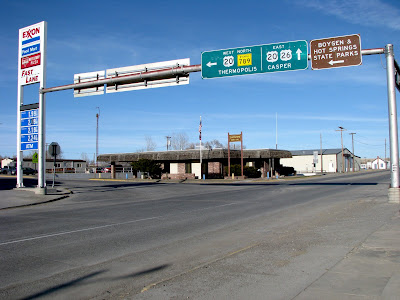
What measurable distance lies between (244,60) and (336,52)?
403cm

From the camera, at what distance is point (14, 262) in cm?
707

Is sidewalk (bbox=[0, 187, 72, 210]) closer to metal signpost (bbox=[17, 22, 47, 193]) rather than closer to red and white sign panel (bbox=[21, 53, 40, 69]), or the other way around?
metal signpost (bbox=[17, 22, 47, 193])

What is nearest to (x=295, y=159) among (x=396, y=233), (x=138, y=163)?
(x=138, y=163)

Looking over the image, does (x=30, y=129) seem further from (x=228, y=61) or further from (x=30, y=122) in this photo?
(x=228, y=61)

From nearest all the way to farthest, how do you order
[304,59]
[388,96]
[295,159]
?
[388,96], [304,59], [295,159]

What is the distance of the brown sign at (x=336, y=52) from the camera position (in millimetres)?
15445

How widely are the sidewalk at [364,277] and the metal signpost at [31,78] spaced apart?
20.3m

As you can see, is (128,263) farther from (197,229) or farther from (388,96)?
(388,96)

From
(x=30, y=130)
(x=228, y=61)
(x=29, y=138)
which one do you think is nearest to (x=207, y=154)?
(x=29, y=138)

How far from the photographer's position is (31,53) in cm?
2484

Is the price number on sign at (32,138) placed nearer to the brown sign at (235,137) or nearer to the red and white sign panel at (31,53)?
the red and white sign panel at (31,53)

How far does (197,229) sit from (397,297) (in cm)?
670

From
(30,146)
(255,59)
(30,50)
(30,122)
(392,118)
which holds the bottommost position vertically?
(30,146)

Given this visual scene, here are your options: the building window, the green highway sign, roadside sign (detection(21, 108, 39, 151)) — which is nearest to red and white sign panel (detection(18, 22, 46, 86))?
roadside sign (detection(21, 108, 39, 151))
